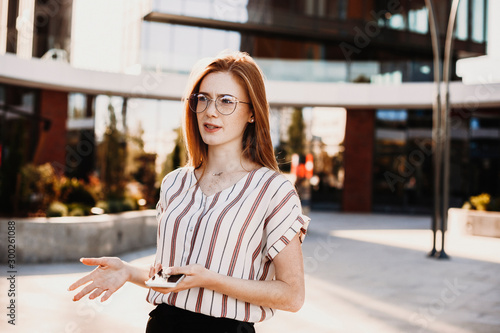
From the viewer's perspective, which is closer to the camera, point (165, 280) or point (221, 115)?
point (165, 280)

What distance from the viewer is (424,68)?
69.9 feet

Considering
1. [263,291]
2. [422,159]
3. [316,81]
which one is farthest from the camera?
[422,159]

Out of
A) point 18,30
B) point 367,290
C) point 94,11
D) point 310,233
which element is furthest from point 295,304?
point 94,11

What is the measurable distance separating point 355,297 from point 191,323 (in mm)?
5845

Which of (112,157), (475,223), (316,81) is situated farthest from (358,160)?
(112,157)

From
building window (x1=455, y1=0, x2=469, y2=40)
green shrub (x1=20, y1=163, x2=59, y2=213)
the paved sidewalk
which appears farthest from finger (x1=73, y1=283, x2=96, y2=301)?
building window (x1=455, y1=0, x2=469, y2=40)

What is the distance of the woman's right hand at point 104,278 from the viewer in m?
1.83

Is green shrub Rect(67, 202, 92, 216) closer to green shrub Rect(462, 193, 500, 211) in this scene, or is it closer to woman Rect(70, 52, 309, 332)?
woman Rect(70, 52, 309, 332)

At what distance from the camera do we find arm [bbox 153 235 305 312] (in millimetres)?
1738

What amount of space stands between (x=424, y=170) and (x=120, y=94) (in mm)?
13501

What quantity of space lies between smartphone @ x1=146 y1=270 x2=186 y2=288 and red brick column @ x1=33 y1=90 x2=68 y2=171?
19102 millimetres

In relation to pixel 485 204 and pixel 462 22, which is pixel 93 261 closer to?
pixel 485 204

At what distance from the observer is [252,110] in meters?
2.07

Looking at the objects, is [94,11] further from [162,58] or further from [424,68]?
[424,68]
